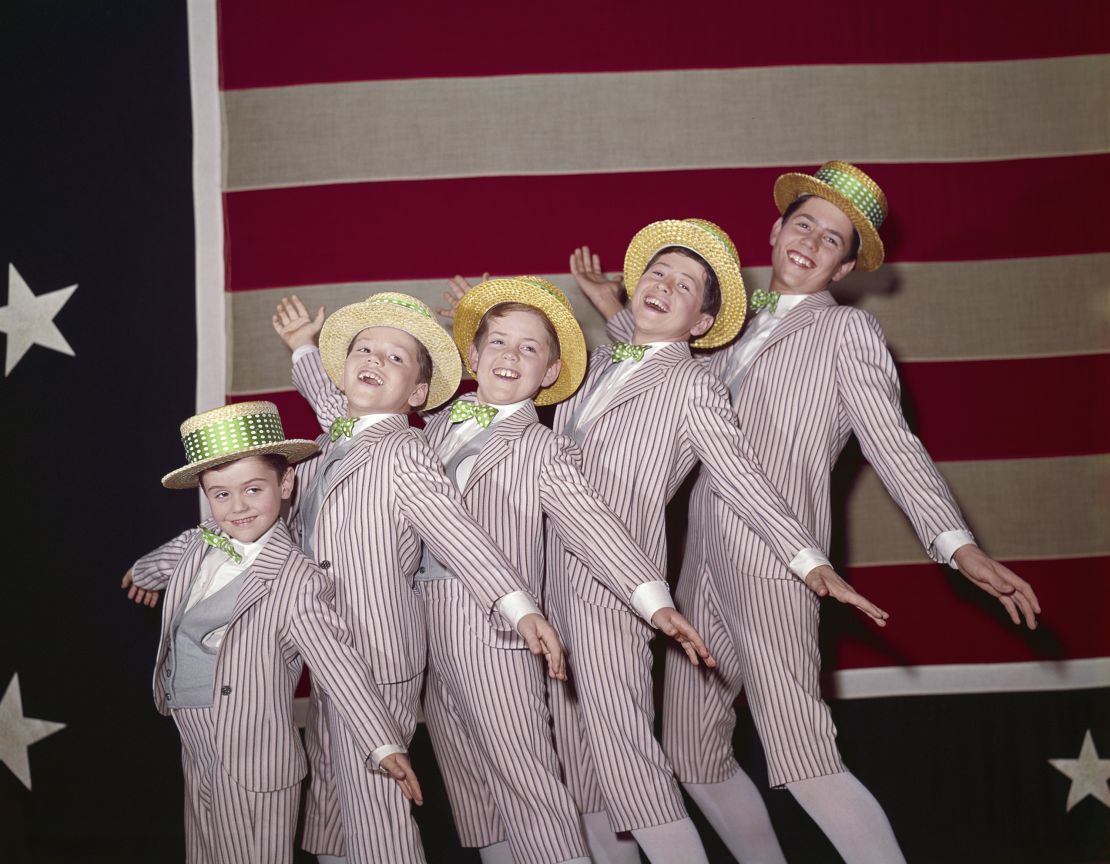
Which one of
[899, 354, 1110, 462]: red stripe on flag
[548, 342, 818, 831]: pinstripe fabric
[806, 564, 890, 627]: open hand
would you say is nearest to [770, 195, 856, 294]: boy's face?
[548, 342, 818, 831]: pinstripe fabric

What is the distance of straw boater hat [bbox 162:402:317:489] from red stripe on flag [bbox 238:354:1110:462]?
249 centimetres

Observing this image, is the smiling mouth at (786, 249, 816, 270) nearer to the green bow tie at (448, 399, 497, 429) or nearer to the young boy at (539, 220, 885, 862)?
the young boy at (539, 220, 885, 862)

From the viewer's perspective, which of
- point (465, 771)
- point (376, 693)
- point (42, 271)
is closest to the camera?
point (376, 693)

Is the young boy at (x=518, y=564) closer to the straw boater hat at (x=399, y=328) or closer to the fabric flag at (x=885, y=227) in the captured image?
the straw boater hat at (x=399, y=328)

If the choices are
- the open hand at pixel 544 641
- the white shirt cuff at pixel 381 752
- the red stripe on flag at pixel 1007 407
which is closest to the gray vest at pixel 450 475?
the open hand at pixel 544 641

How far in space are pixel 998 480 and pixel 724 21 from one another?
211 centimetres

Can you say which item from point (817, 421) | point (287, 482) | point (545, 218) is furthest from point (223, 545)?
point (545, 218)

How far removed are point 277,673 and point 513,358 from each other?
1.09 m

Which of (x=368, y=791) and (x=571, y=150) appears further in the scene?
(x=571, y=150)

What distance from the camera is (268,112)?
13.0 feet

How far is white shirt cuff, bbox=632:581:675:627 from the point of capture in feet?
8.88

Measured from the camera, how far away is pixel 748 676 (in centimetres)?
301

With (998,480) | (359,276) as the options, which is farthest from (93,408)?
(998,480)

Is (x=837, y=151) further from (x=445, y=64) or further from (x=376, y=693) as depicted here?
(x=376, y=693)
